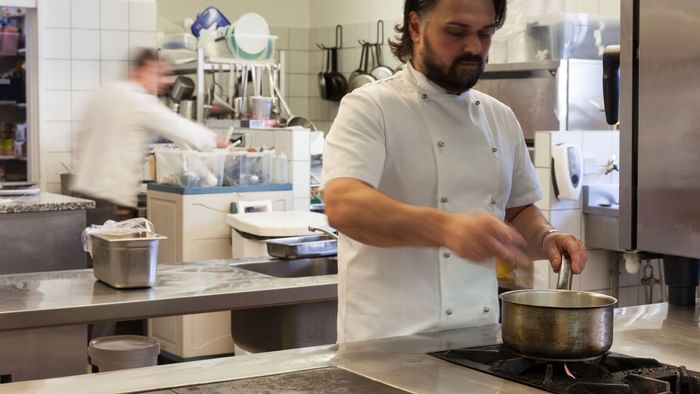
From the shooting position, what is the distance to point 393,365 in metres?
1.79

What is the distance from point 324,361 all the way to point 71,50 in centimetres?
588

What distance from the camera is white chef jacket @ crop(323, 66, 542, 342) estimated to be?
2.11m

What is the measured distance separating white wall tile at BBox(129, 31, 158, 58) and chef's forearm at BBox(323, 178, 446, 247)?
5.69 meters

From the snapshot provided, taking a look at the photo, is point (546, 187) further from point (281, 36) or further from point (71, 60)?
point (281, 36)

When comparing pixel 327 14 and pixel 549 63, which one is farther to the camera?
pixel 327 14

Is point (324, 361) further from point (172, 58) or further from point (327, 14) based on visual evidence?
point (327, 14)

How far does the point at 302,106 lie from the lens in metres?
9.72

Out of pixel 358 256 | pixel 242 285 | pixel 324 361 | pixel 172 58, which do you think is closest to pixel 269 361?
pixel 324 361

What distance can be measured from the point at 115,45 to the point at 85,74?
302 mm

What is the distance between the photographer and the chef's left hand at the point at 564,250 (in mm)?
2008

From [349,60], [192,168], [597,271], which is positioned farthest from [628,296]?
[349,60]

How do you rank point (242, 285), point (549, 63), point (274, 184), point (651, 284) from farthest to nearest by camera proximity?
point (274, 184) → point (549, 63) → point (651, 284) → point (242, 285)

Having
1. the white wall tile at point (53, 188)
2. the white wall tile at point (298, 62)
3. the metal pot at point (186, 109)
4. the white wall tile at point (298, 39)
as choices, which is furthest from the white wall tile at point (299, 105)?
the white wall tile at point (53, 188)

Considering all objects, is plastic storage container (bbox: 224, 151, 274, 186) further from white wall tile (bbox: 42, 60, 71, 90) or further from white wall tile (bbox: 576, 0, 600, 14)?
white wall tile (bbox: 576, 0, 600, 14)
